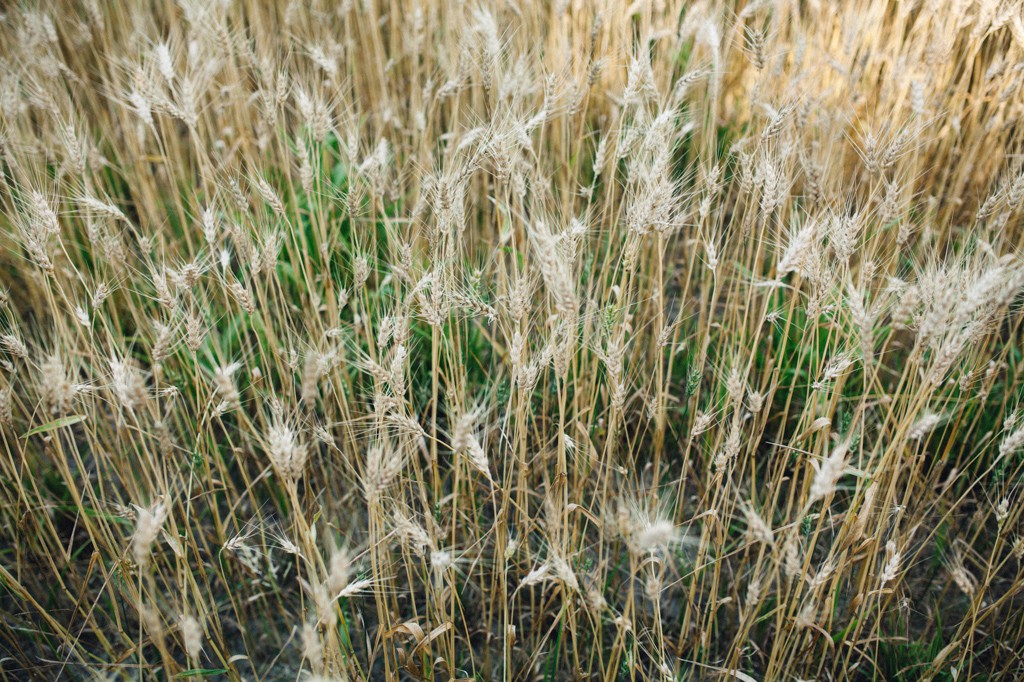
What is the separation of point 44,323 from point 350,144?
1.31m

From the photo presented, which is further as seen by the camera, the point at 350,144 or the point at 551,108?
the point at 551,108

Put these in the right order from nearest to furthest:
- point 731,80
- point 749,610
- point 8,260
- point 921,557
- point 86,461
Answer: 1. point 749,610
2. point 921,557
3. point 86,461
4. point 8,260
5. point 731,80

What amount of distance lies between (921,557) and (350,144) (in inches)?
70.1

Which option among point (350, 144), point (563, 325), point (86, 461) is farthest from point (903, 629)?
point (86, 461)

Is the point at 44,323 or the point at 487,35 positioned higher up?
the point at 487,35

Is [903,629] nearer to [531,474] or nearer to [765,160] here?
[531,474]

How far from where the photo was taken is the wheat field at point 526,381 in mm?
1237

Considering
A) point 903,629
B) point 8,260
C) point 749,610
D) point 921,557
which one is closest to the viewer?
point 749,610

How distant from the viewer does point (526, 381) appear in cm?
116

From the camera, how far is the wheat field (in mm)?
1237

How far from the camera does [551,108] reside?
1.63 meters

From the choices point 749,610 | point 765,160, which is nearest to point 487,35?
point 765,160

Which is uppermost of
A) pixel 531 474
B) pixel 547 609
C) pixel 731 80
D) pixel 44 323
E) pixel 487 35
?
pixel 487 35

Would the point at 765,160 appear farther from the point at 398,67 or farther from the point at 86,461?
the point at 86,461
